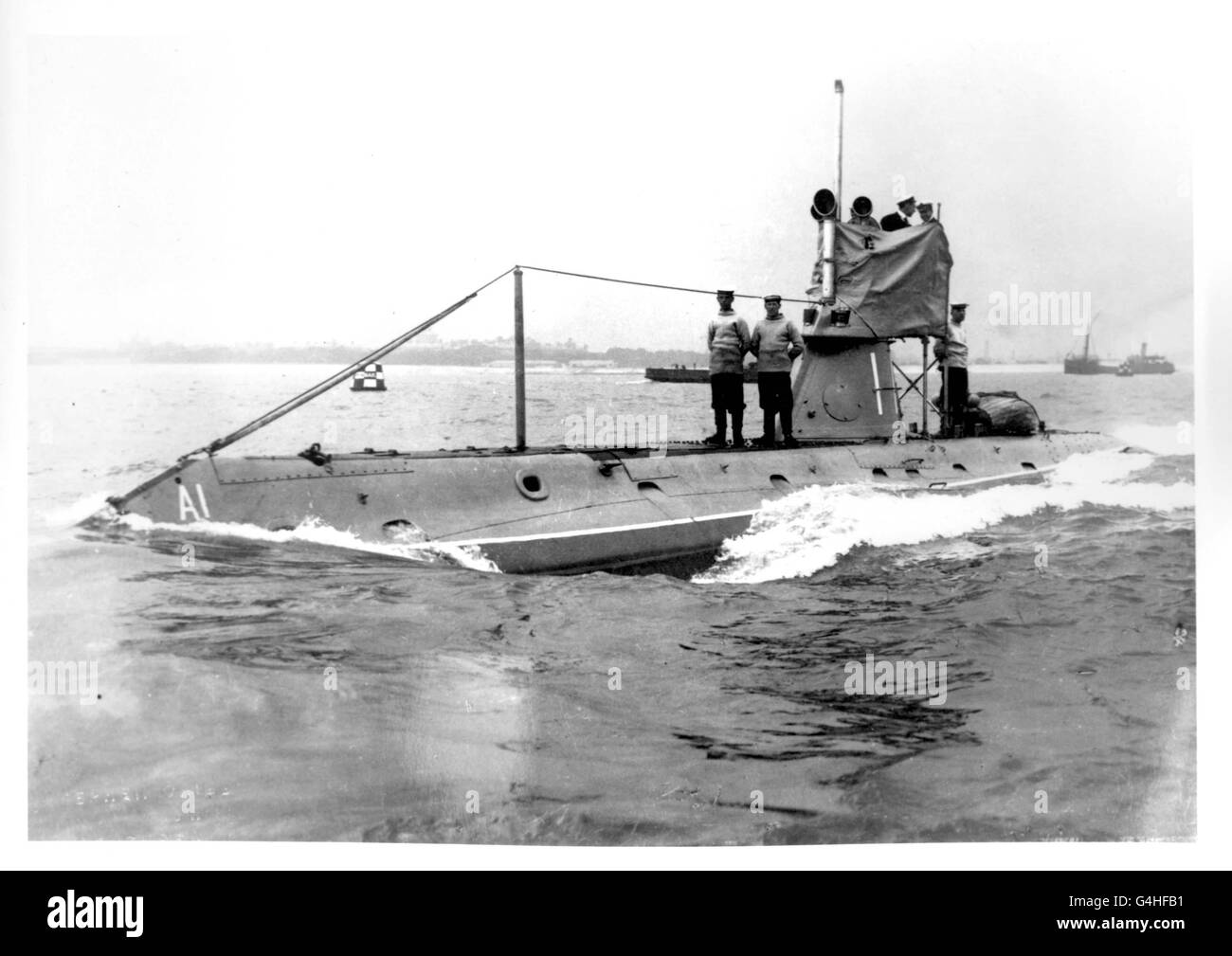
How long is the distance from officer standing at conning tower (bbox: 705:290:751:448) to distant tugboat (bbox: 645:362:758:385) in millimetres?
306

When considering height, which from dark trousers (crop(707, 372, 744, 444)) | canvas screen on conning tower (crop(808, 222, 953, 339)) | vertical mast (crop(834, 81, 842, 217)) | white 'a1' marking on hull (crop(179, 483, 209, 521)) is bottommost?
white 'a1' marking on hull (crop(179, 483, 209, 521))

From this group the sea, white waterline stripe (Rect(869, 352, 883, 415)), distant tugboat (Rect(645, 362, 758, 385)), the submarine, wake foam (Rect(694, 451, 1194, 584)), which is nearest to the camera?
the sea

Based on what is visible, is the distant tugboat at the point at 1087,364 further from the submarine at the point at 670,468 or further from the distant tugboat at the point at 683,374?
the distant tugboat at the point at 683,374

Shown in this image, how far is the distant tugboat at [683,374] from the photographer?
37.5ft

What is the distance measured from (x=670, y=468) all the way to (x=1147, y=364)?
4.19m

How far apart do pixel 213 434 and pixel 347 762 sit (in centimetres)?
301

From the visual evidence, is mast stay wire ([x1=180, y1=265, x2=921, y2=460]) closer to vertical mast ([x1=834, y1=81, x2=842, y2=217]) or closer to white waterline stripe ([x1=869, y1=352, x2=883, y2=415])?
vertical mast ([x1=834, y1=81, x2=842, y2=217])

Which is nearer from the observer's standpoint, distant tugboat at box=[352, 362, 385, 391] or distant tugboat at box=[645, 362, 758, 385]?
distant tugboat at box=[352, 362, 385, 391]

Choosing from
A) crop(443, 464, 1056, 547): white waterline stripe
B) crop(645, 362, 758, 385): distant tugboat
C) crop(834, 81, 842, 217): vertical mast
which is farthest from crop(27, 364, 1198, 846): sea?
crop(645, 362, 758, 385): distant tugboat

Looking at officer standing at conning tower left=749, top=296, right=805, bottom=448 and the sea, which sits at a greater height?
officer standing at conning tower left=749, top=296, right=805, bottom=448

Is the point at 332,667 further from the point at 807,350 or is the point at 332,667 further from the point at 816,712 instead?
the point at 807,350

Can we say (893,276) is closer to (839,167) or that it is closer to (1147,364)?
(839,167)

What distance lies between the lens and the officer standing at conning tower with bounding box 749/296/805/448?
10.9 metres
